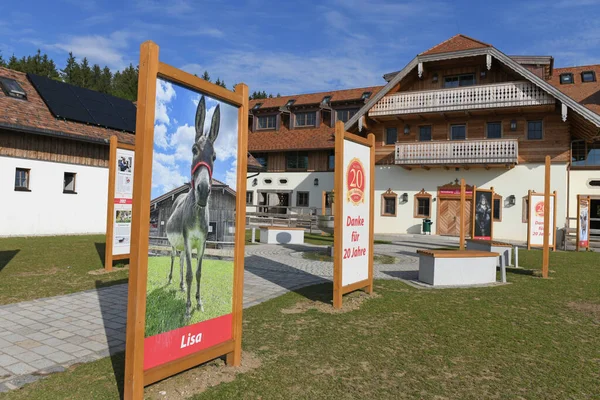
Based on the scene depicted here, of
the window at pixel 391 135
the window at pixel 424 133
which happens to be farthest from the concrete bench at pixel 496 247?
the window at pixel 391 135

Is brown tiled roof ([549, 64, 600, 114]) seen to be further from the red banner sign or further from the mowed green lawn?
the red banner sign

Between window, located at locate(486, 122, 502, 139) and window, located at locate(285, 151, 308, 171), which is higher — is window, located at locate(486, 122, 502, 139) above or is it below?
above

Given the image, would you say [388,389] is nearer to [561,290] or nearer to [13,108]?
[561,290]

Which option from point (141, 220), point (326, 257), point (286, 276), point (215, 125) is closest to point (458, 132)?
point (326, 257)

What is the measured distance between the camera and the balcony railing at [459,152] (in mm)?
21484

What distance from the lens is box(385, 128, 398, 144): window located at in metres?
25.6

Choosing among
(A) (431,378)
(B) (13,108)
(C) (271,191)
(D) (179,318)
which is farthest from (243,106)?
(C) (271,191)

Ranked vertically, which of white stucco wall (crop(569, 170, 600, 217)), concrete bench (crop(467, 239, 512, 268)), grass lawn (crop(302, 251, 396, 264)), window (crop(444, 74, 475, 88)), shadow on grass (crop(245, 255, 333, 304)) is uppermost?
window (crop(444, 74, 475, 88))

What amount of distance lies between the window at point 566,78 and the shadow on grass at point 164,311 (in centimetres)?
3042

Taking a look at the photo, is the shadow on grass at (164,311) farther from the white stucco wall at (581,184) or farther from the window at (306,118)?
the window at (306,118)

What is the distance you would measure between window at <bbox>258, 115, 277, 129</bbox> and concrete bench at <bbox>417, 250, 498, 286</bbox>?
987 inches

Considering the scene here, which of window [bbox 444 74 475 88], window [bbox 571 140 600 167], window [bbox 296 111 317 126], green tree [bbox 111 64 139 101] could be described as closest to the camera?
window [bbox 571 140 600 167]

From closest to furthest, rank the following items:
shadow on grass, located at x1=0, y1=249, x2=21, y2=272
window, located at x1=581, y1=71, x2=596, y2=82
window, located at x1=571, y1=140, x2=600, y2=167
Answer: shadow on grass, located at x1=0, y1=249, x2=21, y2=272 → window, located at x1=571, y1=140, x2=600, y2=167 → window, located at x1=581, y1=71, x2=596, y2=82

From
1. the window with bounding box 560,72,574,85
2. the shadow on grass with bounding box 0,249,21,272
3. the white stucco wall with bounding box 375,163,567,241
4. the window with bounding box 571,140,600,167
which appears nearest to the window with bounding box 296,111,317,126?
the white stucco wall with bounding box 375,163,567,241
